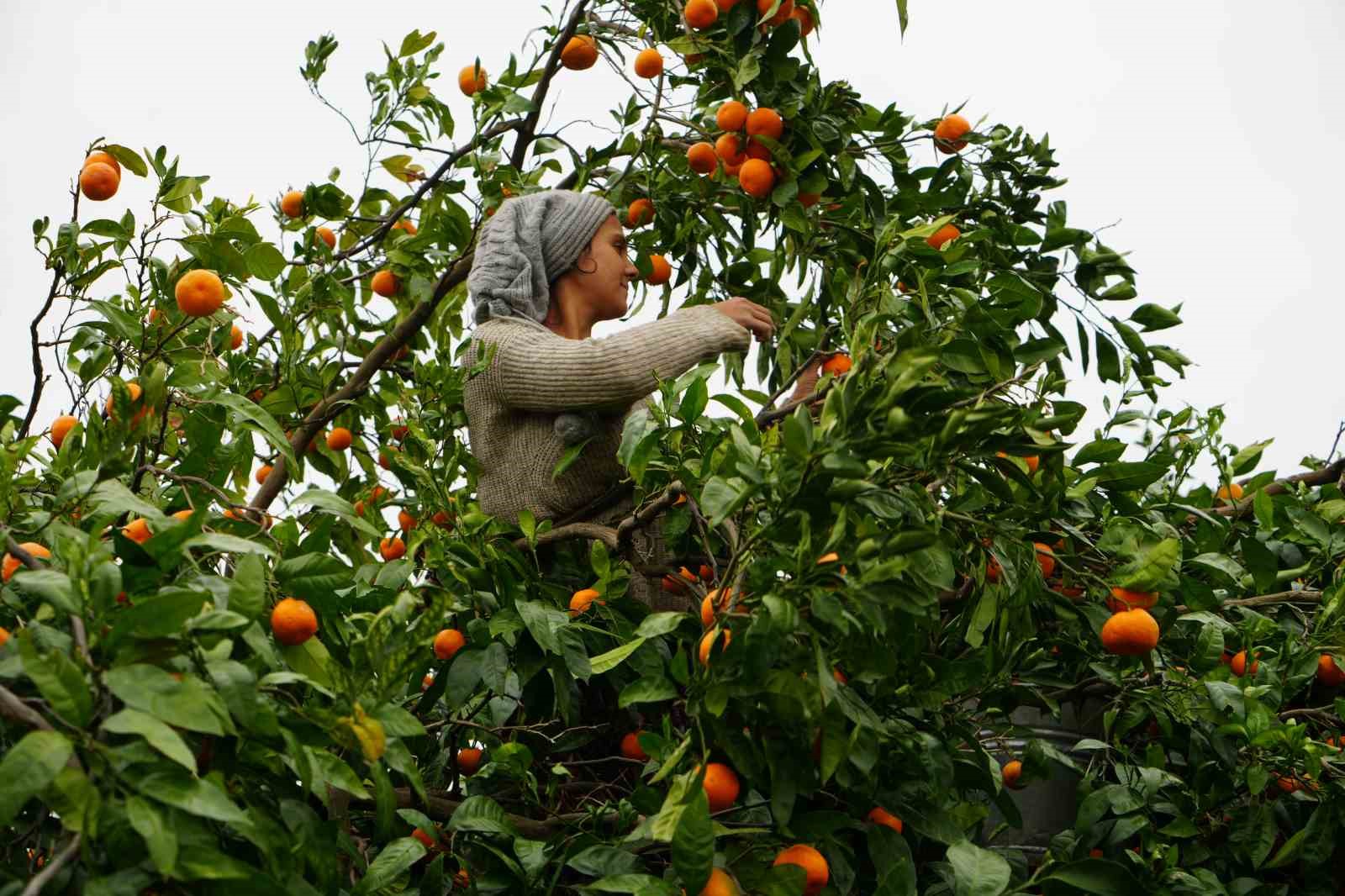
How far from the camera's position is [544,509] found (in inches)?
91.9

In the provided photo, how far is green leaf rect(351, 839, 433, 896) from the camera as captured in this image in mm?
1659

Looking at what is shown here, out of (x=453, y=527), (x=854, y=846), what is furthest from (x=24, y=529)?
(x=854, y=846)

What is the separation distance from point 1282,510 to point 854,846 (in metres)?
1.01

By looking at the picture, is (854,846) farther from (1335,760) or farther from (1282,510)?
(1282,510)

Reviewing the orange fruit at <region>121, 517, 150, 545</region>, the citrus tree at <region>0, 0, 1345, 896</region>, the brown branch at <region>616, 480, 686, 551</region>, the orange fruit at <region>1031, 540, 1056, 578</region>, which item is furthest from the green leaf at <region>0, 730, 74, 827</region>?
the orange fruit at <region>1031, 540, 1056, 578</region>

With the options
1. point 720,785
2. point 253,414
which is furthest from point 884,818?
point 253,414

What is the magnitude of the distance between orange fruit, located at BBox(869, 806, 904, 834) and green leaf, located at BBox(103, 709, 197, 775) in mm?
981

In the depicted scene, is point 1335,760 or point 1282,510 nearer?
point 1335,760

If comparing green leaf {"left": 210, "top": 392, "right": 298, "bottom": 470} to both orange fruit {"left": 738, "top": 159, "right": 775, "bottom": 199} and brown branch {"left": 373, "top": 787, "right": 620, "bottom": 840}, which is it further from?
orange fruit {"left": 738, "top": 159, "right": 775, "bottom": 199}

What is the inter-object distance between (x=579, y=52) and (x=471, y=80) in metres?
0.35

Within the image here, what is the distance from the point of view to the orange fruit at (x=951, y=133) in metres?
2.74

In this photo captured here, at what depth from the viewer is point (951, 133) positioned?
108 inches

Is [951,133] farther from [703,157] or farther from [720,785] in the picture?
[720,785]

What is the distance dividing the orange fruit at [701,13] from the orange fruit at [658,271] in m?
0.48
